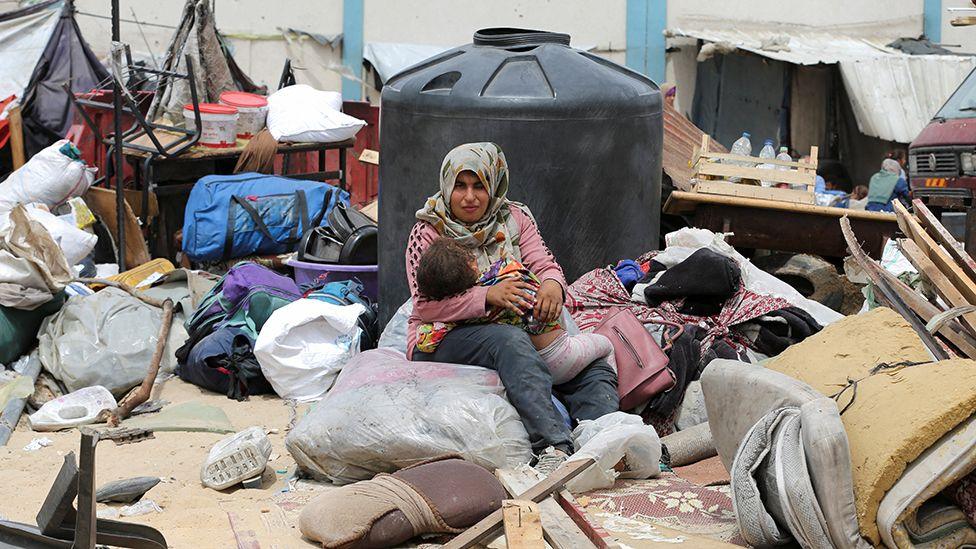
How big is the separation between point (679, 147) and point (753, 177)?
1659mm

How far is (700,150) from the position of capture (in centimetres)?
879

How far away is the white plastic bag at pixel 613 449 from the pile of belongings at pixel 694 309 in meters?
0.75

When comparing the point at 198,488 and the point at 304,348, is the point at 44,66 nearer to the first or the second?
the point at 304,348

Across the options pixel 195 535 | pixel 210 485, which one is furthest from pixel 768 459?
pixel 210 485

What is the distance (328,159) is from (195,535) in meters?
8.68

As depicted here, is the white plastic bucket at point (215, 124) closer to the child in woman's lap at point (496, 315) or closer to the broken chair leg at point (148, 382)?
the broken chair leg at point (148, 382)


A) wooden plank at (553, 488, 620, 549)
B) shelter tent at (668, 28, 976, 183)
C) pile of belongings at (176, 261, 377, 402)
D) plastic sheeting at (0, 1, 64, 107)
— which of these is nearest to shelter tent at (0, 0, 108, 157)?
plastic sheeting at (0, 1, 64, 107)

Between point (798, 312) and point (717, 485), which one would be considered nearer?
point (717, 485)

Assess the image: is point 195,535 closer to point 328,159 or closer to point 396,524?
point 396,524

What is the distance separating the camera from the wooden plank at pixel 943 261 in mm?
4758

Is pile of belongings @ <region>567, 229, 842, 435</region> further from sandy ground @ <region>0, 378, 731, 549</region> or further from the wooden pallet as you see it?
the wooden pallet

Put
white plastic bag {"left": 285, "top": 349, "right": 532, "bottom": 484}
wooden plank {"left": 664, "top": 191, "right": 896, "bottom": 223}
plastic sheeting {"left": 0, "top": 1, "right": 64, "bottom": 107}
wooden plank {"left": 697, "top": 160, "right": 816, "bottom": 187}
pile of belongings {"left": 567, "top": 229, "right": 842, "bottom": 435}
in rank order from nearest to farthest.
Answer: white plastic bag {"left": 285, "top": 349, "right": 532, "bottom": 484} < pile of belongings {"left": 567, "top": 229, "right": 842, "bottom": 435} < wooden plank {"left": 664, "top": 191, "right": 896, "bottom": 223} < wooden plank {"left": 697, "top": 160, "right": 816, "bottom": 187} < plastic sheeting {"left": 0, "top": 1, "right": 64, "bottom": 107}

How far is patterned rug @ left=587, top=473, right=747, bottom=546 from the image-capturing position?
13.4ft

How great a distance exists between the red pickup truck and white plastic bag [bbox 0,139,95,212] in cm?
605
